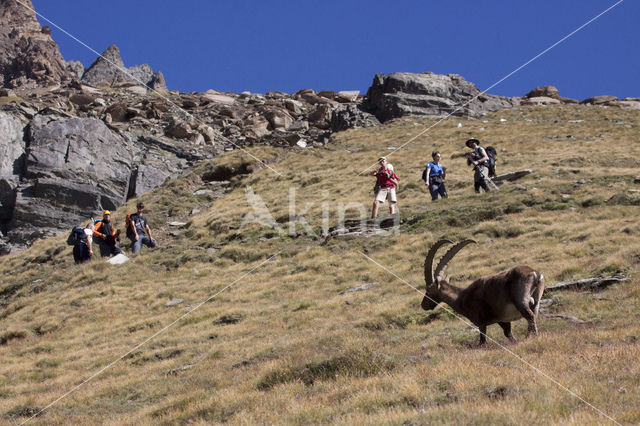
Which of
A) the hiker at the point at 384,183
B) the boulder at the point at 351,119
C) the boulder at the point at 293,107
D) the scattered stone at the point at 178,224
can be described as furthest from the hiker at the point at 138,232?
the boulder at the point at 293,107

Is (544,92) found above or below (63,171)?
above

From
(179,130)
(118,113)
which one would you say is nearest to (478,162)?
(179,130)

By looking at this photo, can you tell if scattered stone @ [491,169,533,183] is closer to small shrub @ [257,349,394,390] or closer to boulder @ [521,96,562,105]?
small shrub @ [257,349,394,390]

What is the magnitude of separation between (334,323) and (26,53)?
128 m

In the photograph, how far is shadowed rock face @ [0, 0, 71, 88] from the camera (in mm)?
112438

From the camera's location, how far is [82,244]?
21766mm

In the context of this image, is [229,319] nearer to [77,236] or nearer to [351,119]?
[77,236]

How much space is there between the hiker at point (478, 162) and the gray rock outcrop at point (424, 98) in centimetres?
3098

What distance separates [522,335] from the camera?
28.0 feet

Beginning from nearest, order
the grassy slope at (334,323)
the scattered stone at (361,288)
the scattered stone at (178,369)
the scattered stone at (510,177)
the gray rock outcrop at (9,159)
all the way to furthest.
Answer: the grassy slope at (334,323)
the scattered stone at (178,369)
the scattered stone at (361,288)
the scattered stone at (510,177)
the gray rock outcrop at (9,159)

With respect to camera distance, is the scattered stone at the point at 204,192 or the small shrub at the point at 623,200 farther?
the scattered stone at the point at 204,192

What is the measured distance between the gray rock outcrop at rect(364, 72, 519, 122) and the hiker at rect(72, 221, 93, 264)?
121ft

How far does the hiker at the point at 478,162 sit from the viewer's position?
21141mm

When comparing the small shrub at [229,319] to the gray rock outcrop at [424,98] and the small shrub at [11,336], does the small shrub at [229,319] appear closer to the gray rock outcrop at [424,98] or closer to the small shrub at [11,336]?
the small shrub at [11,336]
